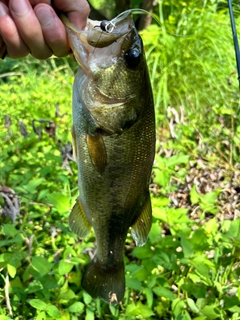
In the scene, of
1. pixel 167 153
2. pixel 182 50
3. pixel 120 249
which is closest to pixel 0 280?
pixel 120 249

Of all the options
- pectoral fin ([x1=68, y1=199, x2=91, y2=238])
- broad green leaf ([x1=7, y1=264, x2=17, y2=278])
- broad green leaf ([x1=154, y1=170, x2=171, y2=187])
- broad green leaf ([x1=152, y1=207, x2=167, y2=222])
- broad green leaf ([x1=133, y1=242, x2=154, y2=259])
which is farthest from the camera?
broad green leaf ([x1=154, y1=170, x2=171, y2=187])

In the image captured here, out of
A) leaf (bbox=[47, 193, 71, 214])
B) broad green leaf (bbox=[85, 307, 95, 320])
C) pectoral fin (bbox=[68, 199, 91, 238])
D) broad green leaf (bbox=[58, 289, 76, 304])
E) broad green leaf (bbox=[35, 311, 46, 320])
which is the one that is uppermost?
pectoral fin (bbox=[68, 199, 91, 238])

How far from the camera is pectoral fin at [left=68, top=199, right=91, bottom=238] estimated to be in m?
1.70

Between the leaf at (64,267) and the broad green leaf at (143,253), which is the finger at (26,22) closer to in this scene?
the leaf at (64,267)

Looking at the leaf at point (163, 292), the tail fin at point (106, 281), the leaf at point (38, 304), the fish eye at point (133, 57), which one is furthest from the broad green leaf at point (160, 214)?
the fish eye at point (133, 57)

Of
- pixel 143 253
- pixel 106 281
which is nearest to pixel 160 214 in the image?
pixel 143 253

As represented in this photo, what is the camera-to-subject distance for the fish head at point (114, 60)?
1.40 m

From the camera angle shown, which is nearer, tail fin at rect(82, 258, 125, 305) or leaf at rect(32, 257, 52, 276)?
tail fin at rect(82, 258, 125, 305)

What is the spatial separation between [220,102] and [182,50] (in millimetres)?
786

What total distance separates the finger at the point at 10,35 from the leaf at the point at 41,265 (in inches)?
36.2

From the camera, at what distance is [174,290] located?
7.79 ft

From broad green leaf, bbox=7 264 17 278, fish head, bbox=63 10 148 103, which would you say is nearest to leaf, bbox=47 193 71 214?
broad green leaf, bbox=7 264 17 278

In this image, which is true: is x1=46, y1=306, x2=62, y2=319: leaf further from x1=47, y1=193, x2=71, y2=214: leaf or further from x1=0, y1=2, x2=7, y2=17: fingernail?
x1=0, y1=2, x2=7, y2=17: fingernail

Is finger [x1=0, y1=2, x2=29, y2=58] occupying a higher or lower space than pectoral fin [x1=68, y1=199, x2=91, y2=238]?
higher
